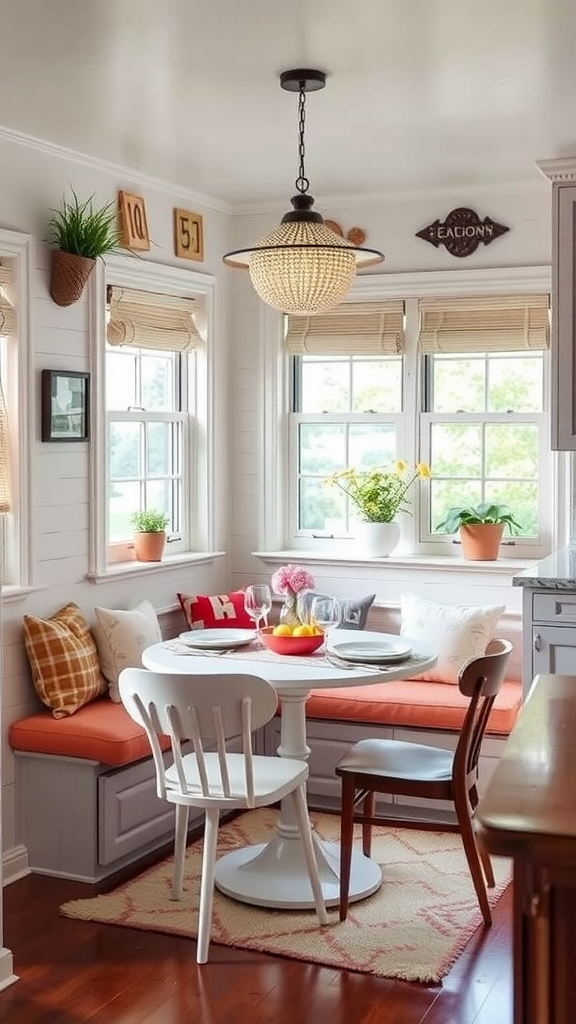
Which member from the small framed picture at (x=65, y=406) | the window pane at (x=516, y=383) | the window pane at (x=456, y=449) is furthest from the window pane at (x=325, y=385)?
the small framed picture at (x=65, y=406)

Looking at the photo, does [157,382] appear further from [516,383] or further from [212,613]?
[516,383]

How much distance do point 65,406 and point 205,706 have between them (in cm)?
161

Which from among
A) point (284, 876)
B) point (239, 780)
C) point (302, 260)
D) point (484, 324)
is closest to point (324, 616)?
Answer: point (239, 780)

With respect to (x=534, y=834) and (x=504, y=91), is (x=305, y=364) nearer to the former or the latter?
(x=504, y=91)

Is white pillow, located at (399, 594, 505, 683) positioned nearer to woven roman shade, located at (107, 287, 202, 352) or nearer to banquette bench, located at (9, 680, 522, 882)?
banquette bench, located at (9, 680, 522, 882)

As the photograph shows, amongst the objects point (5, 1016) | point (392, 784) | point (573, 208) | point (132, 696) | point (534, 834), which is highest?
point (573, 208)

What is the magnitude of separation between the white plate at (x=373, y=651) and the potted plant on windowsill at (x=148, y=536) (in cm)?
141

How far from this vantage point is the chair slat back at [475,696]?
346 centimetres

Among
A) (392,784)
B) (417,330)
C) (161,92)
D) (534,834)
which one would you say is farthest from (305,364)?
(534,834)

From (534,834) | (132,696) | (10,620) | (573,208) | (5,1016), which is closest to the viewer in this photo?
(534,834)

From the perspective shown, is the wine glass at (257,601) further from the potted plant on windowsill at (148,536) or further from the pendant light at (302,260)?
the potted plant on windowsill at (148,536)

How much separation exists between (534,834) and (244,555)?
4.56m

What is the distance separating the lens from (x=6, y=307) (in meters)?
4.19

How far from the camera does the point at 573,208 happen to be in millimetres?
4566
